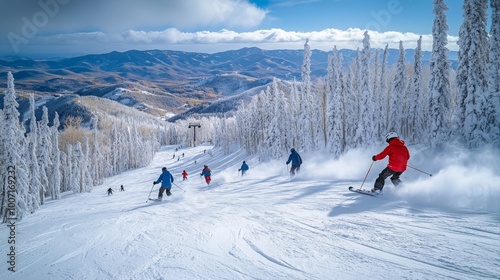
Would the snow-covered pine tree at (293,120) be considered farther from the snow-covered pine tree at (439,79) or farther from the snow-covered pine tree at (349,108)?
the snow-covered pine tree at (439,79)

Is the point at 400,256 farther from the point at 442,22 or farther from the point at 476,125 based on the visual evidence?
the point at 442,22

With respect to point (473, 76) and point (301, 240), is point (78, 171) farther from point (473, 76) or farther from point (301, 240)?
point (473, 76)

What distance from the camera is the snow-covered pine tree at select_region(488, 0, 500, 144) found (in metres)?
19.1

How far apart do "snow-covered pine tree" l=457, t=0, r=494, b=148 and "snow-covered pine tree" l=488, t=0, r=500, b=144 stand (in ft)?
1.11

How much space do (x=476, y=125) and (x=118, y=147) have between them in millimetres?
82711

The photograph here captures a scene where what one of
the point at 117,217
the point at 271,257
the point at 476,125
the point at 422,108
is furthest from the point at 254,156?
the point at 271,257

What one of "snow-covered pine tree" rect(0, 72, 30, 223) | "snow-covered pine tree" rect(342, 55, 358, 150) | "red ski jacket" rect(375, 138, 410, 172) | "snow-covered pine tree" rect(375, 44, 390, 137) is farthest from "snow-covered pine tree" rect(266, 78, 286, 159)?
"red ski jacket" rect(375, 138, 410, 172)

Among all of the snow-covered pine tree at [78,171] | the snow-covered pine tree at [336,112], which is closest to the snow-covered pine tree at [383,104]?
the snow-covered pine tree at [336,112]

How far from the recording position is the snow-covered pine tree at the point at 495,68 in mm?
19112

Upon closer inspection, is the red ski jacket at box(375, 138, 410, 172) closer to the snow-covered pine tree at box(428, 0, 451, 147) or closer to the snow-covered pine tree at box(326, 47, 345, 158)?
the snow-covered pine tree at box(428, 0, 451, 147)

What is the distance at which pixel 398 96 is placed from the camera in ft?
136

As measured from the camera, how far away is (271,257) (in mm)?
5559

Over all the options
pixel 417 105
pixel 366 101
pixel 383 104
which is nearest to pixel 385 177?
pixel 366 101

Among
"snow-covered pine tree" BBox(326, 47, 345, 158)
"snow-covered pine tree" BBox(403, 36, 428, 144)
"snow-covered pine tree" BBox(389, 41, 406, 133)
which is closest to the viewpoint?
"snow-covered pine tree" BBox(326, 47, 345, 158)
